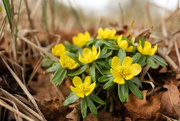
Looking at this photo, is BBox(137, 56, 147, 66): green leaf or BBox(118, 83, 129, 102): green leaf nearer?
BBox(118, 83, 129, 102): green leaf

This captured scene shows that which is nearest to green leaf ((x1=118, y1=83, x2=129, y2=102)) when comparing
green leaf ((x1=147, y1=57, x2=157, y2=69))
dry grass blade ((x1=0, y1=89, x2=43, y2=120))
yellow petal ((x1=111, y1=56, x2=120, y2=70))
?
yellow petal ((x1=111, y1=56, x2=120, y2=70))

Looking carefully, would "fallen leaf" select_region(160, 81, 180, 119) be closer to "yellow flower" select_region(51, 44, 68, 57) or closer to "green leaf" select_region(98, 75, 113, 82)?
"green leaf" select_region(98, 75, 113, 82)

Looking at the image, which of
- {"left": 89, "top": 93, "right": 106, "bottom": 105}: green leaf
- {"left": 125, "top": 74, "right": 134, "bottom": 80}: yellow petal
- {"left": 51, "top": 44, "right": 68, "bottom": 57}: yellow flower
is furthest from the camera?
{"left": 51, "top": 44, "right": 68, "bottom": 57}: yellow flower

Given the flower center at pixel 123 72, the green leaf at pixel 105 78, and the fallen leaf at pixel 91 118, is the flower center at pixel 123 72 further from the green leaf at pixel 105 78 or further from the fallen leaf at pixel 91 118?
the fallen leaf at pixel 91 118

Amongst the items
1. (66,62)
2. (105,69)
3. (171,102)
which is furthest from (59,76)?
(171,102)

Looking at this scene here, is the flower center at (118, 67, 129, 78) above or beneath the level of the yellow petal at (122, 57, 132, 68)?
beneath

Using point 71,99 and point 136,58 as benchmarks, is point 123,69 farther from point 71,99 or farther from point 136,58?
point 71,99

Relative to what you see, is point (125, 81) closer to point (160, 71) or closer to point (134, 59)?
point (134, 59)
